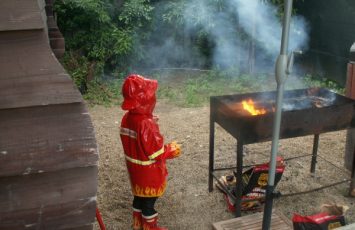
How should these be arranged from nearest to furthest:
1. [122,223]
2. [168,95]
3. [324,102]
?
1. [122,223]
2. [324,102]
3. [168,95]

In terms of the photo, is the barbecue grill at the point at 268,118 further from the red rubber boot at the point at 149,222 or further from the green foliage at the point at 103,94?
the green foliage at the point at 103,94

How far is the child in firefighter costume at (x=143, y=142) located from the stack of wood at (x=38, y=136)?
6.22 ft

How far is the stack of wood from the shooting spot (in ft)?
3.08

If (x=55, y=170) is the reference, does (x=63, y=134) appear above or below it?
above

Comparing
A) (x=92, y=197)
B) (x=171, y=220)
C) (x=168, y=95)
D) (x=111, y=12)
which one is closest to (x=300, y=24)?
(x=168, y=95)

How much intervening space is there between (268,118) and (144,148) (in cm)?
116

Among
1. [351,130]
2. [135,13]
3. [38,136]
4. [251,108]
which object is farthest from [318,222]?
[135,13]

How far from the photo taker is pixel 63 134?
1010 millimetres

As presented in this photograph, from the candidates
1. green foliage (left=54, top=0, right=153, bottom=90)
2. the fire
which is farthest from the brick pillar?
green foliage (left=54, top=0, right=153, bottom=90)

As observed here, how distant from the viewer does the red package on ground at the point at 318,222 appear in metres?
3.06

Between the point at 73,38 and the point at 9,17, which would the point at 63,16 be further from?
the point at 9,17

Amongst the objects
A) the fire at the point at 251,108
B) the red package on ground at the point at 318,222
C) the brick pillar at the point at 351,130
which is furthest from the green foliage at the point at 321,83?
the red package on ground at the point at 318,222

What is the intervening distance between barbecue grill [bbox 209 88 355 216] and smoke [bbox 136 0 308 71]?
5.26 m

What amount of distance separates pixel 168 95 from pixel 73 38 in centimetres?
311
